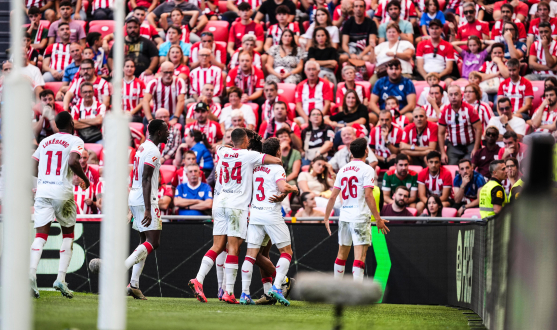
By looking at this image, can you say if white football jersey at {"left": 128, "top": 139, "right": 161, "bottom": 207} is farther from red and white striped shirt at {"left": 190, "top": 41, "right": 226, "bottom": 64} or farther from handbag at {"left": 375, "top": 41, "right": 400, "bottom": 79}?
red and white striped shirt at {"left": 190, "top": 41, "right": 226, "bottom": 64}

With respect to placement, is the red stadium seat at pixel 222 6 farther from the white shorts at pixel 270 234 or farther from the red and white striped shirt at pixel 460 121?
the white shorts at pixel 270 234

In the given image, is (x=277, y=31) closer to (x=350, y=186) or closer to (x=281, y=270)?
(x=350, y=186)

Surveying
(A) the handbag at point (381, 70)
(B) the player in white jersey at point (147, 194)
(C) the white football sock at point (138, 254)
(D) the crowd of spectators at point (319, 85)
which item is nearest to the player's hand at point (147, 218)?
(B) the player in white jersey at point (147, 194)

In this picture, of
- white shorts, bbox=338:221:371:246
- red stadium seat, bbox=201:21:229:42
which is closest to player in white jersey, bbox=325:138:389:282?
white shorts, bbox=338:221:371:246

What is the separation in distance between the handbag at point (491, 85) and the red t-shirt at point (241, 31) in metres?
5.26

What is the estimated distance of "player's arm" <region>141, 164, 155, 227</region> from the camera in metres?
9.09

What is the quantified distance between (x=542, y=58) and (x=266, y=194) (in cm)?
870

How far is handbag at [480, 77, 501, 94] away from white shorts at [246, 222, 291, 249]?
7423 mm

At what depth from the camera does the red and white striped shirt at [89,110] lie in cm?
1514

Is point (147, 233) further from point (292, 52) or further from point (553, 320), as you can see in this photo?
point (292, 52)

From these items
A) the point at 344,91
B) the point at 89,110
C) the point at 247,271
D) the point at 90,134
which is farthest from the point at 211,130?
the point at 247,271

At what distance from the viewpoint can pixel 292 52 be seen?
16203 millimetres

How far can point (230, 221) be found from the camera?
950 centimetres

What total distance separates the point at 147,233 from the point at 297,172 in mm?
4490
